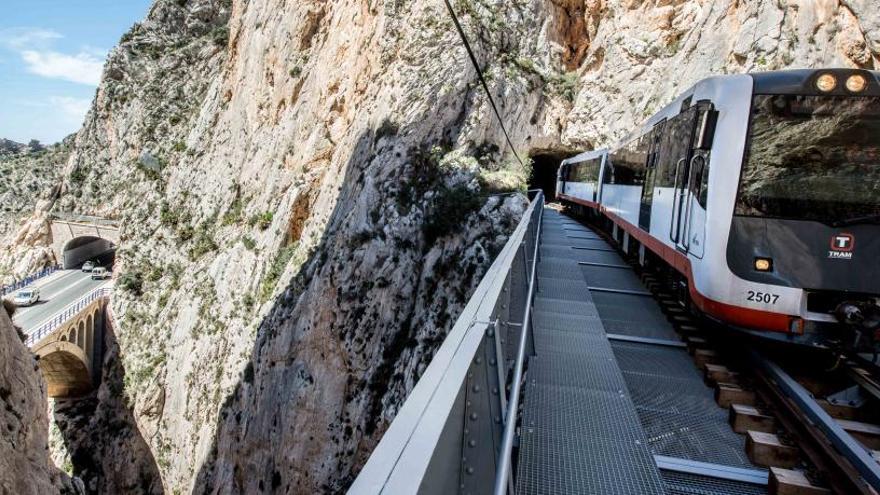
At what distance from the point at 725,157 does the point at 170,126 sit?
151 feet

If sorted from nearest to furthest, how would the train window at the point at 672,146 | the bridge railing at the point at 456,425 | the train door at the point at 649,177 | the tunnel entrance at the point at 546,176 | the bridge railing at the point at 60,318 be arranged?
the bridge railing at the point at 456,425
the train window at the point at 672,146
the train door at the point at 649,177
the bridge railing at the point at 60,318
the tunnel entrance at the point at 546,176

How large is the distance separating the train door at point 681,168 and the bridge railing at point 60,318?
28.0 metres

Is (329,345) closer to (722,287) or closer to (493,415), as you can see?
(722,287)

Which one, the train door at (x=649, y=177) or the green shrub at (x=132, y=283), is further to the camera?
the green shrub at (x=132, y=283)

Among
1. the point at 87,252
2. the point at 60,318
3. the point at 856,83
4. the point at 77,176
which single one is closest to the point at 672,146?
the point at 856,83

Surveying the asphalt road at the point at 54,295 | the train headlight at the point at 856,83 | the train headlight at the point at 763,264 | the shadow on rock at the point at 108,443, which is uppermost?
the train headlight at the point at 856,83

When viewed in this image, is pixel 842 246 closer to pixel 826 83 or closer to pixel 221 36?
pixel 826 83

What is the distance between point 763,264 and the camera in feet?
14.1

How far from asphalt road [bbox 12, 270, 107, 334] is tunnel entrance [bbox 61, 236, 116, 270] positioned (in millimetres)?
2090

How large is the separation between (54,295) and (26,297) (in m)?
2.87

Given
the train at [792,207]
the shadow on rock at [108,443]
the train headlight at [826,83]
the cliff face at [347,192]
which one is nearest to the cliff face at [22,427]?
the cliff face at [347,192]

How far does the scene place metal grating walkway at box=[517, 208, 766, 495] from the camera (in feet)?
9.46

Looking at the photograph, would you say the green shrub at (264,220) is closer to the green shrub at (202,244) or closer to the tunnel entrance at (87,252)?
the green shrub at (202,244)

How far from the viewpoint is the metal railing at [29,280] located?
1446 inches
